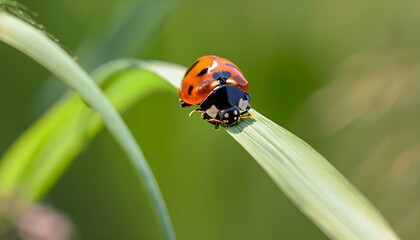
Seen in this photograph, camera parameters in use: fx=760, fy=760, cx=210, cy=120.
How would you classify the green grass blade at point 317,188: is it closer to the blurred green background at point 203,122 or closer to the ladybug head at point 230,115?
the ladybug head at point 230,115

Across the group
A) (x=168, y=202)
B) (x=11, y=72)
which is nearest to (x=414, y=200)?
(x=168, y=202)

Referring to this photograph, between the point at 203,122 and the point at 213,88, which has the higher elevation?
the point at 203,122

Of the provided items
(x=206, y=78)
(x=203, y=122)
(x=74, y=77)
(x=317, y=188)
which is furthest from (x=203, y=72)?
(x=203, y=122)

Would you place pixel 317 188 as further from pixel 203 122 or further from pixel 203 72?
pixel 203 122

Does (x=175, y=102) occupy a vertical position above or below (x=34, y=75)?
below

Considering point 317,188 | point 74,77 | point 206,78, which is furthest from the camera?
point 206,78

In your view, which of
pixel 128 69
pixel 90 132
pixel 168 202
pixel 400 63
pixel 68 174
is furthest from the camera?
pixel 68 174

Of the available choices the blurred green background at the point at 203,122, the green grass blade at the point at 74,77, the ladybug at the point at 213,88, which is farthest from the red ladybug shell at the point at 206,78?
the blurred green background at the point at 203,122

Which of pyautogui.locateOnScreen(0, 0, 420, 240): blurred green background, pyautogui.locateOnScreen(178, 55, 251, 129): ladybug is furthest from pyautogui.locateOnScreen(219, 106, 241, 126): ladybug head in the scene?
pyautogui.locateOnScreen(0, 0, 420, 240): blurred green background

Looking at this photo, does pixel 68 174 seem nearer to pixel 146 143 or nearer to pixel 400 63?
pixel 146 143
